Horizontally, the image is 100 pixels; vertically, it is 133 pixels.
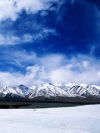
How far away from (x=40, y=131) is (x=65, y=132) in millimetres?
2334

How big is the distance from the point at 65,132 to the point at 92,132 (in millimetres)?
2183

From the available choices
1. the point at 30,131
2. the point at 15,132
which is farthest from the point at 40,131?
the point at 15,132

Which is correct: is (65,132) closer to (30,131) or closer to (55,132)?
(55,132)

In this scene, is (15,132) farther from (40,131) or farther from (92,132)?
(92,132)

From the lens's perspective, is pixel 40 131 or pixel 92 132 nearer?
pixel 92 132

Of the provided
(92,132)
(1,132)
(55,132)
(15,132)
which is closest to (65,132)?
(55,132)

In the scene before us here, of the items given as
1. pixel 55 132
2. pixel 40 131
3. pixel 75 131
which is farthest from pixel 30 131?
pixel 75 131

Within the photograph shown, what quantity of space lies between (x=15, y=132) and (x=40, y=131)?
7.37ft

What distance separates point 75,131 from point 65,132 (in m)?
0.98

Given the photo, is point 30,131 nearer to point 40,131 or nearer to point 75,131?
point 40,131

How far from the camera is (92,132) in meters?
18.4

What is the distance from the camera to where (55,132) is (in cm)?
1881

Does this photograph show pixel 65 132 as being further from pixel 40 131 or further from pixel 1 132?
pixel 1 132

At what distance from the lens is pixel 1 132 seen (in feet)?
60.8
